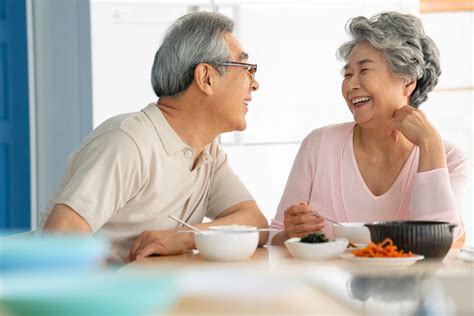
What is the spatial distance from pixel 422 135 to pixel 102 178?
0.90m

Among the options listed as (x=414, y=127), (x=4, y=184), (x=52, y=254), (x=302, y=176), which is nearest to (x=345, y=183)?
(x=302, y=176)

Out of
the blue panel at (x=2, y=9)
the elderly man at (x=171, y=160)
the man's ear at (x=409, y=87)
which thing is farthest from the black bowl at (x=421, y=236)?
the blue panel at (x=2, y=9)

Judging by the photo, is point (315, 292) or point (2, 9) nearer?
point (315, 292)

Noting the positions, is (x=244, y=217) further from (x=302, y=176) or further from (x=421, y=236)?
(x=421, y=236)

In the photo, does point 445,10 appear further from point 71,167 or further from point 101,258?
point 101,258

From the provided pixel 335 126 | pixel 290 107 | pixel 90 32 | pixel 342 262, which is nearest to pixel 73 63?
pixel 90 32

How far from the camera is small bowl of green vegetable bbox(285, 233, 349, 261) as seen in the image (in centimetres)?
145

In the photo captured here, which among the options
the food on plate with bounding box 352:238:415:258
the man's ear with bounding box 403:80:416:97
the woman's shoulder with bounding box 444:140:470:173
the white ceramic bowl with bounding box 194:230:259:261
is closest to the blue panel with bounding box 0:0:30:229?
the man's ear with bounding box 403:80:416:97

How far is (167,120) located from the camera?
1.95 m

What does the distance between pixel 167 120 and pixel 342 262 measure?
2.45ft

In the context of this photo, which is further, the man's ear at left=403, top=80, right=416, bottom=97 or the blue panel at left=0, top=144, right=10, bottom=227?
the blue panel at left=0, top=144, right=10, bottom=227

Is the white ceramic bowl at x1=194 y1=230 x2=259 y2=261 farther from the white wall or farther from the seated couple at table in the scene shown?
the white wall

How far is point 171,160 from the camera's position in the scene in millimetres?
1868

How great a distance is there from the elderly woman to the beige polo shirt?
0.25m
